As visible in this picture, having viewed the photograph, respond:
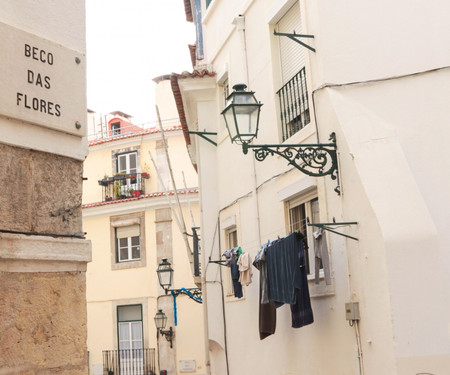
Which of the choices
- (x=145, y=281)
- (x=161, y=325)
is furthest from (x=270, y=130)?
(x=145, y=281)

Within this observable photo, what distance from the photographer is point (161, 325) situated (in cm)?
2438

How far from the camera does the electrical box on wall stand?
8.04m

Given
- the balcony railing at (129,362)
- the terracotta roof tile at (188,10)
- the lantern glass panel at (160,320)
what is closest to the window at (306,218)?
the terracotta roof tile at (188,10)

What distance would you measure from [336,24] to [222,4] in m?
5.49

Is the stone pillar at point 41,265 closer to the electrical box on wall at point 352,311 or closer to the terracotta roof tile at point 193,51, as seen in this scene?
the electrical box on wall at point 352,311

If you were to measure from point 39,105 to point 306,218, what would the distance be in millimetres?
6513

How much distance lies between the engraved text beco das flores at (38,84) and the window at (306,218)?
6.05 meters

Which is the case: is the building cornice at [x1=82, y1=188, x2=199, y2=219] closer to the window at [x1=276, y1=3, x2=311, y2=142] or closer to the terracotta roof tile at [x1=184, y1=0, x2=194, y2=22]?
the terracotta roof tile at [x1=184, y1=0, x2=194, y2=22]

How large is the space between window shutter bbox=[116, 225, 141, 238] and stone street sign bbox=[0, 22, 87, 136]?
24.2 meters

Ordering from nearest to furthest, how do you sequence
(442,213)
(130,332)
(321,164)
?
(442,213) → (321,164) → (130,332)

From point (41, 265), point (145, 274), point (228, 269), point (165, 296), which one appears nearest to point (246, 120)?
point (41, 265)

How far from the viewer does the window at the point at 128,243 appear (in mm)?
28031

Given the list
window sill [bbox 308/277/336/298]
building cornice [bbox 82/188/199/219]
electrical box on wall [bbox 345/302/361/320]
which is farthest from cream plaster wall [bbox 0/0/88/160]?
building cornice [bbox 82/188/199/219]

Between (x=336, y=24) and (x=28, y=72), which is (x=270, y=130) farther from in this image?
(x=28, y=72)
